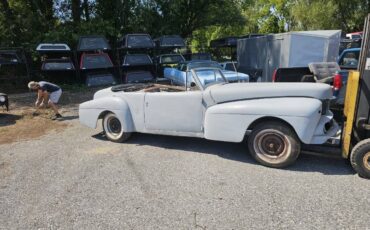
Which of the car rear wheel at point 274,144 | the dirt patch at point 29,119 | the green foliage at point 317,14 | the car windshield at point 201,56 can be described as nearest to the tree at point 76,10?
the car windshield at point 201,56

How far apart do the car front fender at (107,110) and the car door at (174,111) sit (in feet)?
1.29

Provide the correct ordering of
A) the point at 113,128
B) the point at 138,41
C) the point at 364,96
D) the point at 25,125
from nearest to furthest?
the point at 364,96, the point at 113,128, the point at 25,125, the point at 138,41

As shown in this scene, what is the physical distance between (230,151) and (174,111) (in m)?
1.15

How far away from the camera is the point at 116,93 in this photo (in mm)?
5641

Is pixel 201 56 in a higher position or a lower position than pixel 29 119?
higher

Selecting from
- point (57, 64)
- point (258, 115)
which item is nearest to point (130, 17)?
point (57, 64)

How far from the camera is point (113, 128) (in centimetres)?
580

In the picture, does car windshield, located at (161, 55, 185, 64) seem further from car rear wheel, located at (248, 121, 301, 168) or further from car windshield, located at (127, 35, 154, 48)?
car rear wheel, located at (248, 121, 301, 168)

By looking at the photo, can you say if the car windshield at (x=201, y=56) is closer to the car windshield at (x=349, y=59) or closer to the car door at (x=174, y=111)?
the car windshield at (x=349, y=59)

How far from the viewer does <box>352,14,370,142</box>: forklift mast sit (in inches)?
149

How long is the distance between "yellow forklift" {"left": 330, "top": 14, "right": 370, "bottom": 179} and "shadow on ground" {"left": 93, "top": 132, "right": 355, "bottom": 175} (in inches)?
11.9

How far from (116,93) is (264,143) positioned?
289cm

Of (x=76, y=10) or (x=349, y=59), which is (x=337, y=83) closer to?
(x=349, y=59)

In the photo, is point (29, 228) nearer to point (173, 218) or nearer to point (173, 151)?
point (173, 218)
